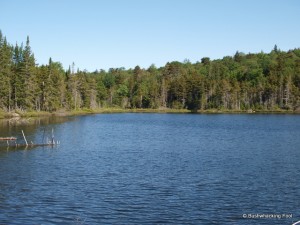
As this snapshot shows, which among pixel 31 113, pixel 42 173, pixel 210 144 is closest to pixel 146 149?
pixel 210 144

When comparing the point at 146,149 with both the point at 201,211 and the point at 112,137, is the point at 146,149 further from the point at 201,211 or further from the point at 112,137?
the point at 201,211

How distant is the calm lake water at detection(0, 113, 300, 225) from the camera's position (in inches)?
1075

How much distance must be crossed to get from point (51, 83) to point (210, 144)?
294 feet

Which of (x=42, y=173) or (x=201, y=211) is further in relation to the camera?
(x=42, y=173)

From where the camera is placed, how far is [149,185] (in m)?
35.7

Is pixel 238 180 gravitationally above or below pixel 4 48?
below

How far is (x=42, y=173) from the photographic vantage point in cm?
4041

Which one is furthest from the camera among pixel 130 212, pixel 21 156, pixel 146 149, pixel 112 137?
pixel 112 137

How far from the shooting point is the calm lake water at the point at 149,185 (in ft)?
89.6

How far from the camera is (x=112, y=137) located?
3083 inches

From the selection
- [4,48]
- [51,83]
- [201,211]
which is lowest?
[201,211]

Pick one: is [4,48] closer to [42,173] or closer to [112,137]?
[112,137]

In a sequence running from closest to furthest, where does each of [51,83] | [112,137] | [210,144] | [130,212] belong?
[130,212] < [210,144] < [112,137] < [51,83]

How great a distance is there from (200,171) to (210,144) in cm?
2503
